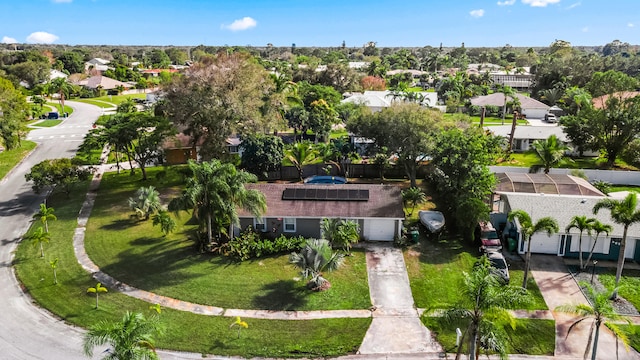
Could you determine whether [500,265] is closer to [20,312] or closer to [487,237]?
[487,237]

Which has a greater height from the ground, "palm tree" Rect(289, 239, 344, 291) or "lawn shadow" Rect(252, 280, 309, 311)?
"palm tree" Rect(289, 239, 344, 291)

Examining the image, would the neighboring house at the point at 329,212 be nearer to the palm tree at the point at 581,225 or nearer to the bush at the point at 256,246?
the bush at the point at 256,246

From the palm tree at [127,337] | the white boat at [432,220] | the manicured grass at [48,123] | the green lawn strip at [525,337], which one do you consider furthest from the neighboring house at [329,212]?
the manicured grass at [48,123]

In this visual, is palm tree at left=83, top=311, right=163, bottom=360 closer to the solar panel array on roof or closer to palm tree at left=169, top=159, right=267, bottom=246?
palm tree at left=169, top=159, right=267, bottom=246

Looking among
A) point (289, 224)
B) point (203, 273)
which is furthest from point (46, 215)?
point (289, 224)

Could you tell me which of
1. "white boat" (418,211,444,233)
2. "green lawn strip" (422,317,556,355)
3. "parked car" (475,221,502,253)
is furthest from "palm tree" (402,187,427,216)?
"green lawn strip" (422,317,556,355)

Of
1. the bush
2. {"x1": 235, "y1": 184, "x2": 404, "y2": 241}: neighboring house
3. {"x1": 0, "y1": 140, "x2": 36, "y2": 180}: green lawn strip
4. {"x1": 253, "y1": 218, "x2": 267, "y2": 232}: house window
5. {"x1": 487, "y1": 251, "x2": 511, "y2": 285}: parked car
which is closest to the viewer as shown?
{"x1": 487, "y1": 251, "x2": 511, "y2": 285}: parked car
